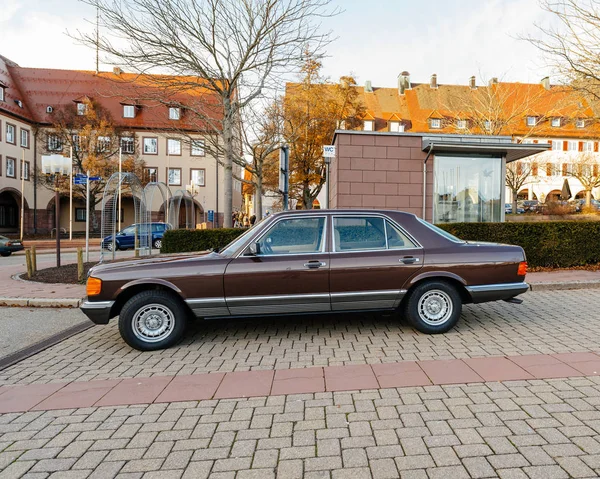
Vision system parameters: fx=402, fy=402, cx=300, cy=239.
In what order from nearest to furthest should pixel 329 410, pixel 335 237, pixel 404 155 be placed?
pixel 329 410, pixel 335 237, pixel 404 155

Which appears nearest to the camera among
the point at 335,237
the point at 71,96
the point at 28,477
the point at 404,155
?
the point at 28,477

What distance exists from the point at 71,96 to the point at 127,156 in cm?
1101

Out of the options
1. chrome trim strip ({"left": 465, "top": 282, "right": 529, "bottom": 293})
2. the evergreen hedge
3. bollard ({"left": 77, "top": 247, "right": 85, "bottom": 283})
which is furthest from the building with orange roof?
chrome trim strip ({"left": 465, "top": 282, "right": 529, "bottom": 293})

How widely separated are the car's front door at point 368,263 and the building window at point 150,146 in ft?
127

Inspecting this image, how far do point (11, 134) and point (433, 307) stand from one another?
4234 cm

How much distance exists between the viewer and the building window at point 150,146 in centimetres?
3962

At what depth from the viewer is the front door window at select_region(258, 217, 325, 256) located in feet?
16.0

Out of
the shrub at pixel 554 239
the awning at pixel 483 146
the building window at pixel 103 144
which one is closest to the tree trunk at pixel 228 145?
the awning at pixel 483 146

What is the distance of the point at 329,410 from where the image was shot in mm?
3117

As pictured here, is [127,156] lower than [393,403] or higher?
higher

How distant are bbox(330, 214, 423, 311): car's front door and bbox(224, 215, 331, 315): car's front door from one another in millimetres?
178

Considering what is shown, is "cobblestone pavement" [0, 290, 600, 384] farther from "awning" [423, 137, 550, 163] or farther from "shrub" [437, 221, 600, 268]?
"awning" [423, 137, 550, 163]

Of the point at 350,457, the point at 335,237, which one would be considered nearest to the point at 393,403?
the point at 350,457

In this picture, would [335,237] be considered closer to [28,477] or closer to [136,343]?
[136,343]
